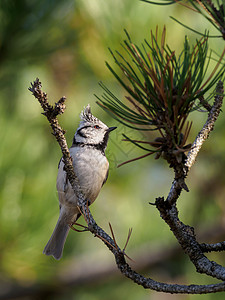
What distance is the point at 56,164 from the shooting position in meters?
3.23

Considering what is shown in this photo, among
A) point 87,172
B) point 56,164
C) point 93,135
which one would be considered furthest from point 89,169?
point 56,164

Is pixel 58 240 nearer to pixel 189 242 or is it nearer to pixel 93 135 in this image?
pixel 93 135

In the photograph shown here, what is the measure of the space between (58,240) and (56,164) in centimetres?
58

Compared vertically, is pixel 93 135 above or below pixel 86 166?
Answer: above

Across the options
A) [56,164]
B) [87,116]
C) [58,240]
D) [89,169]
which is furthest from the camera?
[56,164]

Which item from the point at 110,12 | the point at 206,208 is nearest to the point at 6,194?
the point at 110,12

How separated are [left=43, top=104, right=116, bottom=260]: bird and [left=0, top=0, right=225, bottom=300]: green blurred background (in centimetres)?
8

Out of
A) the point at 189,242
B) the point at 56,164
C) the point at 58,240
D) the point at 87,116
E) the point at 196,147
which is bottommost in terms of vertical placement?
the point at 189,242

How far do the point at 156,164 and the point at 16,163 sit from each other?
3.76 feet

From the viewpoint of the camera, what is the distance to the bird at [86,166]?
2775 mm

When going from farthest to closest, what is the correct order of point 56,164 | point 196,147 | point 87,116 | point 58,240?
point 56,164, point 58,240, point 87,116, point 196,147

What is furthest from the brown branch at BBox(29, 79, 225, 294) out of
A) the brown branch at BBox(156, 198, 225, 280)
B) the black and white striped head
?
the black and white striped head

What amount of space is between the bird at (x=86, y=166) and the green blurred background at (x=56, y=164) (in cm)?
8

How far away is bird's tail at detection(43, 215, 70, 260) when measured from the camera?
9.21 ft
